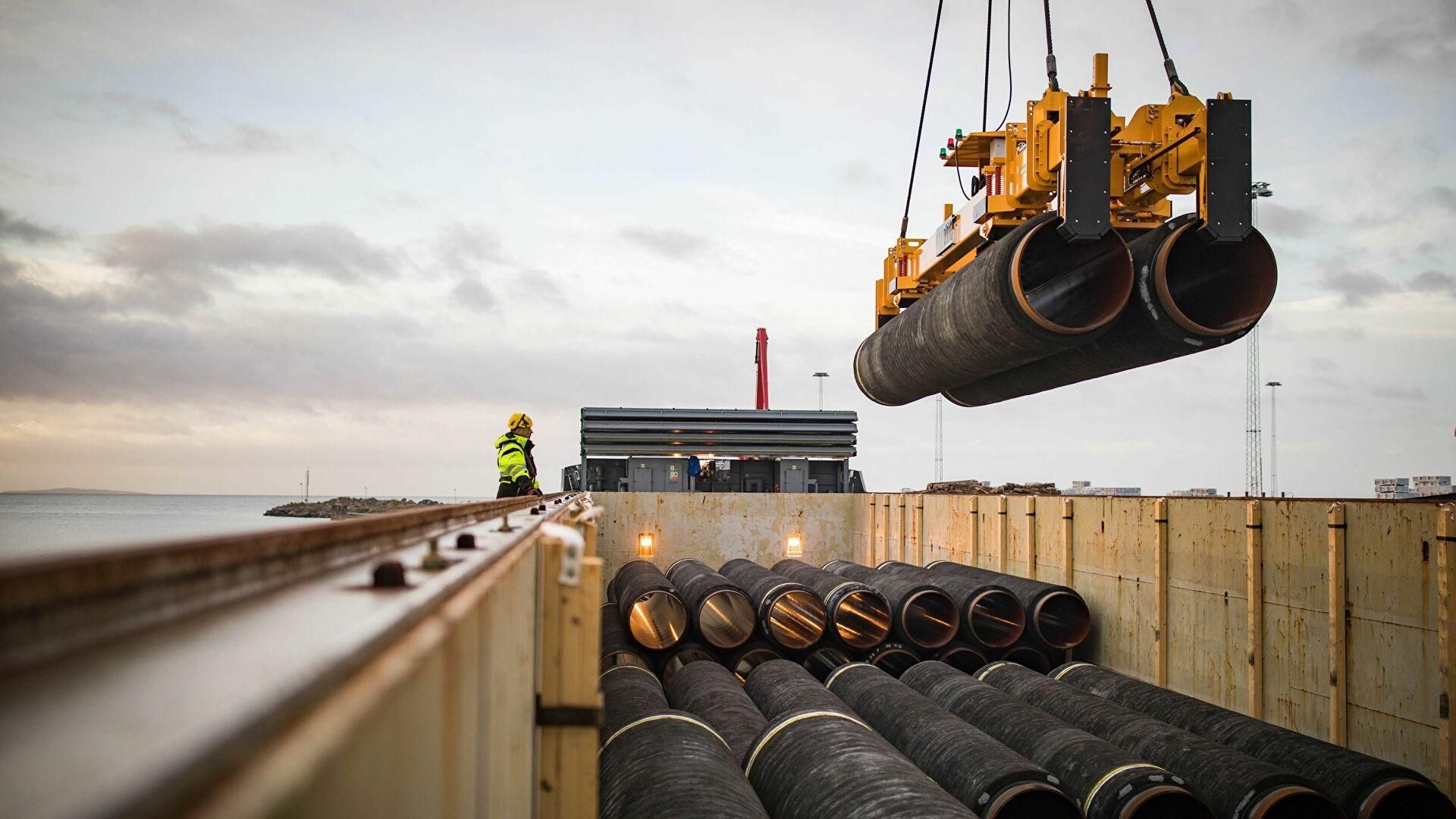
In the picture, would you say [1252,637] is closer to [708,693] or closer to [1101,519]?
[1101,519]

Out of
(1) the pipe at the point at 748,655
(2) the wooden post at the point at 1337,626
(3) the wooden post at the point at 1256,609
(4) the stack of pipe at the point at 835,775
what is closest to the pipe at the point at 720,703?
(4) the stack of pipe at the point at 835,775

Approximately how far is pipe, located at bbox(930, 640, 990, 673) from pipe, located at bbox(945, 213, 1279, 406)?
388cm

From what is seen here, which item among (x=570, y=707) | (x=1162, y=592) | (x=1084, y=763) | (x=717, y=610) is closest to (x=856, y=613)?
(x=717, y=610)

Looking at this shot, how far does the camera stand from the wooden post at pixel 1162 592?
9.38 m

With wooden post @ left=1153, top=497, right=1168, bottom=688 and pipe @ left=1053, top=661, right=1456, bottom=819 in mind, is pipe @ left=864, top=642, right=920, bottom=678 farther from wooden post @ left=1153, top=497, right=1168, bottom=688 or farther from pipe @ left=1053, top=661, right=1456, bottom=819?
pipe @ left=1053, top=661, right=1456, bottom=819

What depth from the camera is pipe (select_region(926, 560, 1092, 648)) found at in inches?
417

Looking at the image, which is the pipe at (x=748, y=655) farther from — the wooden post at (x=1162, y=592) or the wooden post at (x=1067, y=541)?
the wooden post at (x=1162, y=592)

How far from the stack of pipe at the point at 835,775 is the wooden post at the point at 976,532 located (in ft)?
24.0

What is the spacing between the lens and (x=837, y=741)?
5.60m

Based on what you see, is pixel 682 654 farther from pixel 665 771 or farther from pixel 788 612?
pixel 665 771

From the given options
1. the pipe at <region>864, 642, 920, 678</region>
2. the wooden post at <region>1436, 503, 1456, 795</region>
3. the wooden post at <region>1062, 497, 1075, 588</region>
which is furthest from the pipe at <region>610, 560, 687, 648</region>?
the wooden post at <region>1436, 503, 1456, 795</region>

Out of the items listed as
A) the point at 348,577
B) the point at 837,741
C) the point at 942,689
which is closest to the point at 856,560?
the point at 942,689

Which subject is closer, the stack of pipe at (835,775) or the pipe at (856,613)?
the stack of pipe at (835,775)

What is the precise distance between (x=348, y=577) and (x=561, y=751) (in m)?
1.68
